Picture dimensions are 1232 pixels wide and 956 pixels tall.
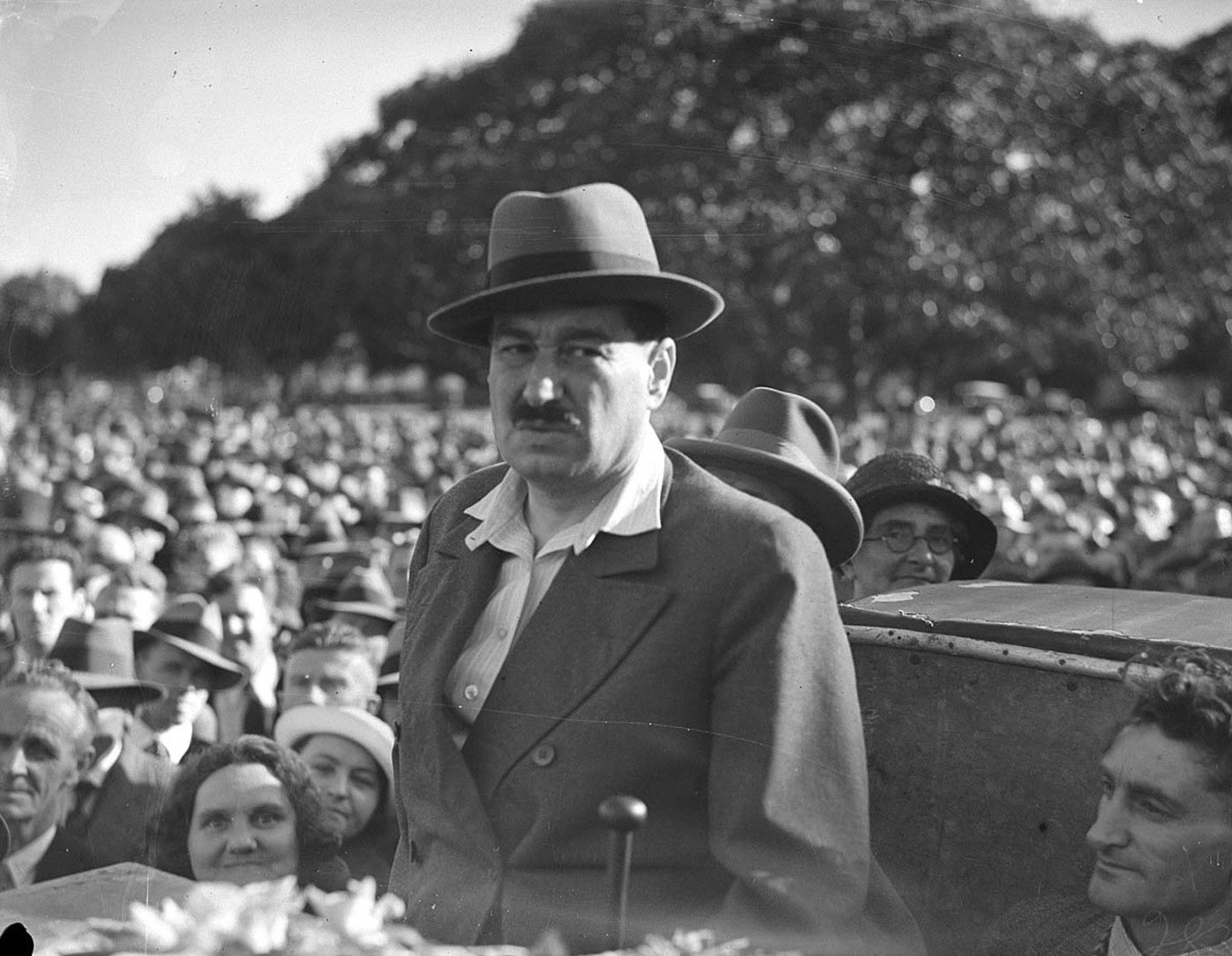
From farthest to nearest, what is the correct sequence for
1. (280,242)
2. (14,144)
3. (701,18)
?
(280,242)
(701,18)
(14,144)

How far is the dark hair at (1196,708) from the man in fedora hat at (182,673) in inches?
101

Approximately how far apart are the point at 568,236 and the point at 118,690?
309 centimetres

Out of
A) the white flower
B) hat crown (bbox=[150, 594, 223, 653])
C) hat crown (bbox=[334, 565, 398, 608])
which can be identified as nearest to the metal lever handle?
the white flower

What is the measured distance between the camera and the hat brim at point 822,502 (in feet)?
9.82

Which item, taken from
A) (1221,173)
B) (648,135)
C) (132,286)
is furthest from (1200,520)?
(132,286)

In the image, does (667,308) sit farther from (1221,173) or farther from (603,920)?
(1221,173)

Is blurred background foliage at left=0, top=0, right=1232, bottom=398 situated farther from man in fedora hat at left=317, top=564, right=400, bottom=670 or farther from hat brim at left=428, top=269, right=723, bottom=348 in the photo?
hat brim at left=428, top=269, right=723, bottom=348

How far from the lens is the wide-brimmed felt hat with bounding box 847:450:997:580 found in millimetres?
4363

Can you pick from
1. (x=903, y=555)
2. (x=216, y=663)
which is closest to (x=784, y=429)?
(x=903, y=555)

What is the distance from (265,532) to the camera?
9414 mm

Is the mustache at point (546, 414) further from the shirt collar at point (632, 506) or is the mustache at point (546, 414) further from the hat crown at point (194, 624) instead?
the hat crown at point (194, 624)

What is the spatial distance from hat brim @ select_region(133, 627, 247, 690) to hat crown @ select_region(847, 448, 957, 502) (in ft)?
7.13

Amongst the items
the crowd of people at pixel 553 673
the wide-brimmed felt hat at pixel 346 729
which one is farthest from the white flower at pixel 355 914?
the wide-brimmed felt hat at pixel 346 729

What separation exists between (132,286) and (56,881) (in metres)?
2.23
